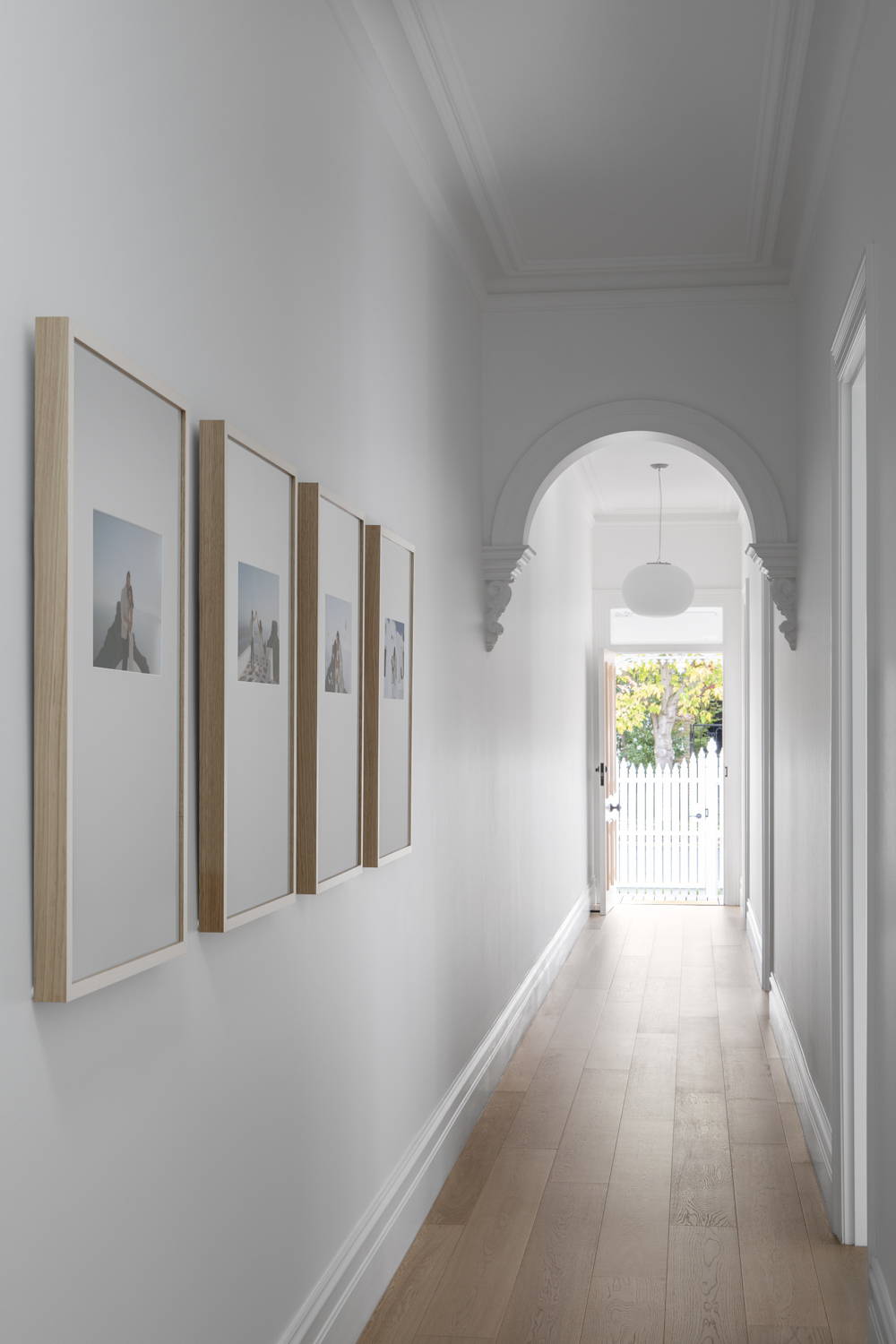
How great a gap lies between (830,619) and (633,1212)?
1698 mm

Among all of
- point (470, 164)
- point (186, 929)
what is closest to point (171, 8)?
point (186, 929)

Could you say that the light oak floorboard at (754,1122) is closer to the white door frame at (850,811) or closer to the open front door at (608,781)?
the white door frame at (850,811)

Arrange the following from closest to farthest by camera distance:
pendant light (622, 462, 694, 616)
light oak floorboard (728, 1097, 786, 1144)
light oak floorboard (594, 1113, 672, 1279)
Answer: light oak floorboard (594, 1113, 672, 1279) → light oak floorboard (728, 1097, 786, 1144) → pendant light (622, 462, 694, 616)

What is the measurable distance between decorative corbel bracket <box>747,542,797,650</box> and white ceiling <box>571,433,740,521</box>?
95.9 inches

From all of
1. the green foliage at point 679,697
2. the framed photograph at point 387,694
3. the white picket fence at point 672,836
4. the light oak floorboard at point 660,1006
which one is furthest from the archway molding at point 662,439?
the green foliage at point 679,697

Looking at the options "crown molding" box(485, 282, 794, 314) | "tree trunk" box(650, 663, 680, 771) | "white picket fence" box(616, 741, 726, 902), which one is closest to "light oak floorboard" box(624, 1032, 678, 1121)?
"crown molding" box(485, 282, 794, 314)

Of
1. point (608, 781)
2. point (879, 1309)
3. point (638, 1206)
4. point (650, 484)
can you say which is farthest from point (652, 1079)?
point (608, 781)

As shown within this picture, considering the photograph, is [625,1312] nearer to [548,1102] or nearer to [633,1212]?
[633,1212]

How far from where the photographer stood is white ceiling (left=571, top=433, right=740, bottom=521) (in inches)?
299

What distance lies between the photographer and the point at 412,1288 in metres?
2.95

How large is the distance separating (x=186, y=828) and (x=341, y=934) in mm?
978

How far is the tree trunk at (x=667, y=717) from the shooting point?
18453 mm

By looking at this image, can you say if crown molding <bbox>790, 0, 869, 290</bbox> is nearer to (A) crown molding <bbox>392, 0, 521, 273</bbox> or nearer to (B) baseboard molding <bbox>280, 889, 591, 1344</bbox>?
(A) crown molding <bbox>392, 0, 521, 273</bbox>

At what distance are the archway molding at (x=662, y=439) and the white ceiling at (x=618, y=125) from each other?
19.2 inches
